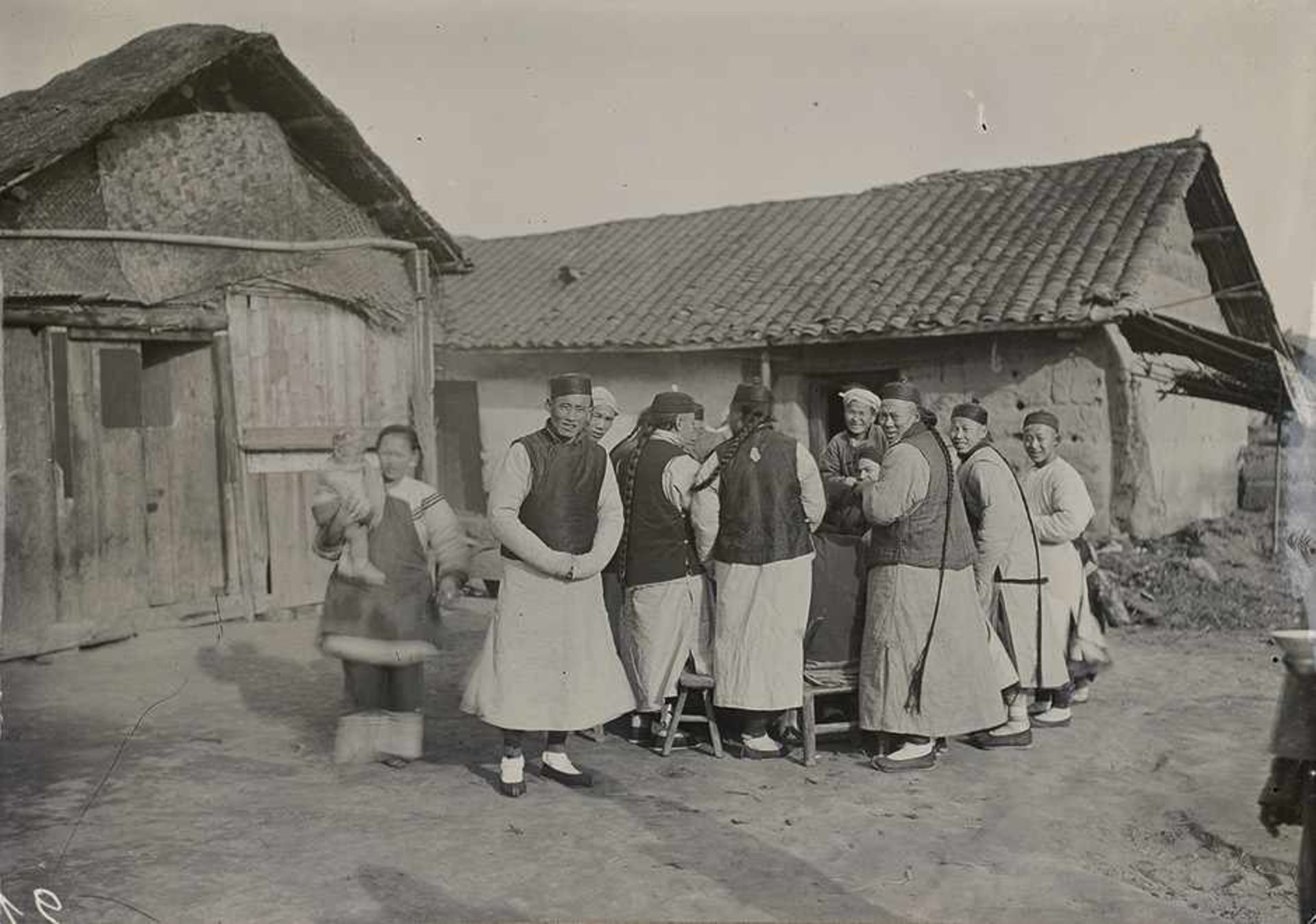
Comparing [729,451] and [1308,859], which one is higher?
[729,451]

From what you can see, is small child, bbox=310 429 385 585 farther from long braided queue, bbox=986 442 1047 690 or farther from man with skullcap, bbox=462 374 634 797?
long braided queue, bbox=986 442 1047 690

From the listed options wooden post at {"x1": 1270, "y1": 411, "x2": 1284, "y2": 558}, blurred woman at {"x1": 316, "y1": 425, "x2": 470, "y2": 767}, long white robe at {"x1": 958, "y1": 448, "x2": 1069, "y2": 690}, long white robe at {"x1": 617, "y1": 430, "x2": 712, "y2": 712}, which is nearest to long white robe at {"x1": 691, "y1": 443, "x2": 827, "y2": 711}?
long white robe at {"x1": 617, "y1": 430, "x2": 712, "y2": 712}

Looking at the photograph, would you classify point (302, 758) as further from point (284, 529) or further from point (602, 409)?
point (284, 529)

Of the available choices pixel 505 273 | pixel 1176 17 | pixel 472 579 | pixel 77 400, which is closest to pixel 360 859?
pixel 1176 17

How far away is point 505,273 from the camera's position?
15484 mm

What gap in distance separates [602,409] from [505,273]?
33.4 feet

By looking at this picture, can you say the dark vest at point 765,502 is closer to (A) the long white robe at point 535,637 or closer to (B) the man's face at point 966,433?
(A) the long white robe at point 535,637

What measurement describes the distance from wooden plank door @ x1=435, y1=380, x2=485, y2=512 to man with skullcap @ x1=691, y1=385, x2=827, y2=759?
27.3 feet

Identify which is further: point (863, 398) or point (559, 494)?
point (863, 398)

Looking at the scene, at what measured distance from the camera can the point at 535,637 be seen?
4.42 meters

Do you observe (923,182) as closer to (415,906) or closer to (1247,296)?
(1247,296)

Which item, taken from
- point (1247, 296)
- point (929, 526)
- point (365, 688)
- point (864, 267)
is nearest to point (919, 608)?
point (929, 526)

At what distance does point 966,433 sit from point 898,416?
0.67 m

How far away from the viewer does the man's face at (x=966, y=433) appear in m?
5.39
